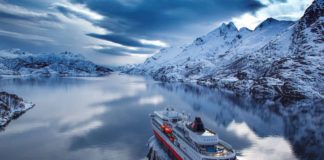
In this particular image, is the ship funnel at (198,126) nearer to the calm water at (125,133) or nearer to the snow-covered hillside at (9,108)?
the calm water at (125,133)

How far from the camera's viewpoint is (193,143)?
43.8 meters

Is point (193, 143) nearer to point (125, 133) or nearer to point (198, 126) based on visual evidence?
point (198, 126)

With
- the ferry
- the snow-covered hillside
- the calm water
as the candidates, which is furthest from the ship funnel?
the snow-covered hillside

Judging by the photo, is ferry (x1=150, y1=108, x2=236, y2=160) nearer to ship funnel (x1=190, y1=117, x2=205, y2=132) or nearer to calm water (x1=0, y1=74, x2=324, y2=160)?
ship funnel (x1=190, y1=117, x2=205, y2=132)

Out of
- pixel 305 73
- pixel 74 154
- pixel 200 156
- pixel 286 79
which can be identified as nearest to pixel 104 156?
pixel 74 154

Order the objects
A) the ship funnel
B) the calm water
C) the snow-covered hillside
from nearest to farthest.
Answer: the ship funnel, the calm water, the snow-covered hillside

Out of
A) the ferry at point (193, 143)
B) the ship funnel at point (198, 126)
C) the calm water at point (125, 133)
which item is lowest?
the calm water at point (125, 133)

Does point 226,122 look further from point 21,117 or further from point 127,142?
point 21,117

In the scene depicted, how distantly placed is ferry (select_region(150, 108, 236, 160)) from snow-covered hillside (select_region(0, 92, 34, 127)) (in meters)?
58.8

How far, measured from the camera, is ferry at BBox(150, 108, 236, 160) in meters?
41.1

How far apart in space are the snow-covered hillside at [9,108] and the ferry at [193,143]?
193 feet

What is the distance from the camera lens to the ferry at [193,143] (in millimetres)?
41144

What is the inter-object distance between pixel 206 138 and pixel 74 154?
32375 mm

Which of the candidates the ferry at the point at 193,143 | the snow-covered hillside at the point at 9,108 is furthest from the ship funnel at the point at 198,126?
the snow-covered hillside at the point at 9,108
